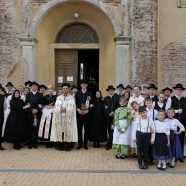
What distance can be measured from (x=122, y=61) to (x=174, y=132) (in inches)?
212

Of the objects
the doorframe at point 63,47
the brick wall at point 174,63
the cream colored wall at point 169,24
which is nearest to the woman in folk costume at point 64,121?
the doorframe at point 63,47

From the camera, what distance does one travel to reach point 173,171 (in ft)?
29.3

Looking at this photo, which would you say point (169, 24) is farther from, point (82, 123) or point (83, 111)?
point (82, 123)

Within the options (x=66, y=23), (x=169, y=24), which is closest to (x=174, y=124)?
(x=169, y=24)

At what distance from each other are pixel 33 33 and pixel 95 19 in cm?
261

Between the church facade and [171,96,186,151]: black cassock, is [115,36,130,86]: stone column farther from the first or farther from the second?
[171,96,186,151]: black cassock

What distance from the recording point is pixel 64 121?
11508mm

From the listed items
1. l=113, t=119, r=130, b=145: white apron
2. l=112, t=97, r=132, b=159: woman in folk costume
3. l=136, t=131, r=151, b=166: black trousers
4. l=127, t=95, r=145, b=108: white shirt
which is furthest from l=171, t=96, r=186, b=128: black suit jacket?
l=136, t=131, r=151, b=166: black trousers

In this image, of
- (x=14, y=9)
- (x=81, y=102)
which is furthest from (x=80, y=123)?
(x=14, y=9)

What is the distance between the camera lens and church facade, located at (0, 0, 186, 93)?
14.5 m

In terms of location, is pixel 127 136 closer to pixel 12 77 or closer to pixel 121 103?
pixel 121 103

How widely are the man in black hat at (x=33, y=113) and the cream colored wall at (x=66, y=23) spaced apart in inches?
134

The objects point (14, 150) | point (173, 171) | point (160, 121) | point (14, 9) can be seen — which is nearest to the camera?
point (173, 171)

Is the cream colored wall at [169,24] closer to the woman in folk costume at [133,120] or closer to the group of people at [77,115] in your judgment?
the group of people at [77,115]
